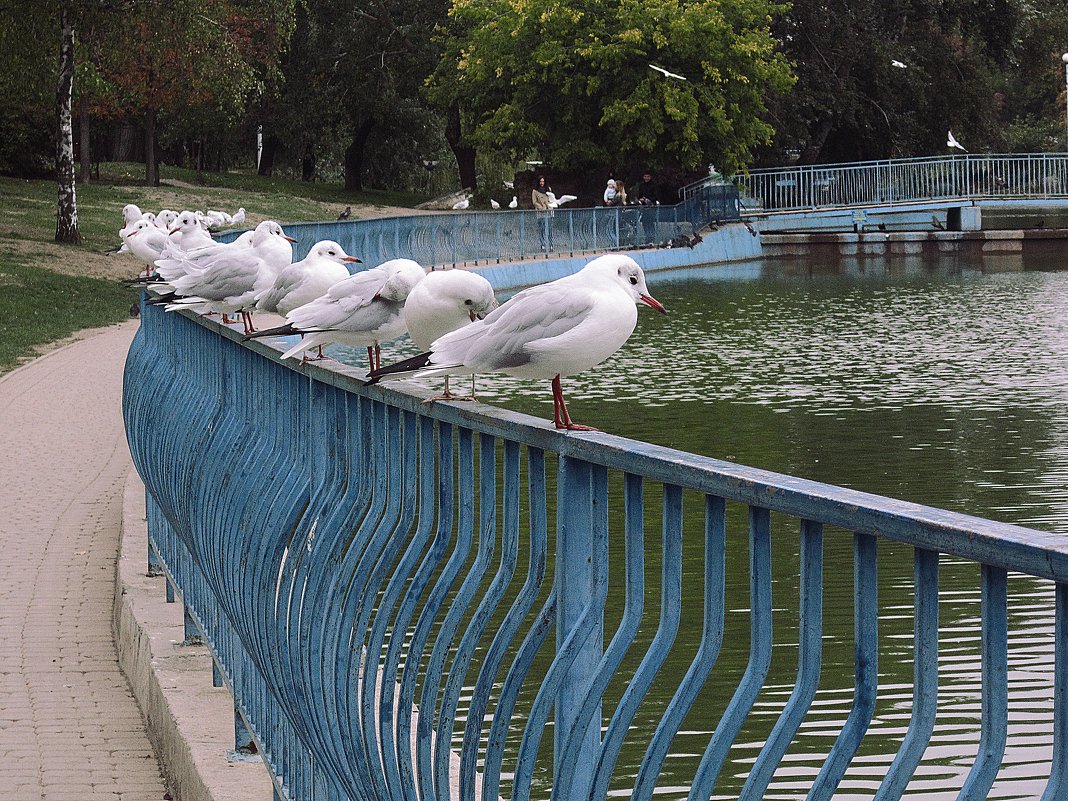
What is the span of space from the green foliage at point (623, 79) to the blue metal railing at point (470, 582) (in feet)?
142

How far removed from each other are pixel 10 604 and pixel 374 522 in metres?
5.52

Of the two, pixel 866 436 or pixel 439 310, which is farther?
pixel 866 436

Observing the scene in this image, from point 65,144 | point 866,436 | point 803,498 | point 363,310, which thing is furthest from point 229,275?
point 65,144

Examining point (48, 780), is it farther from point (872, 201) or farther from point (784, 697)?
point (872, 201)

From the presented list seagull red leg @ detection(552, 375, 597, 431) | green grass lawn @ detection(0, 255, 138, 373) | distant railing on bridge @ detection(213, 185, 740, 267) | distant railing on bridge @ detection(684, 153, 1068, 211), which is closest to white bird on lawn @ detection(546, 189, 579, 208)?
distant railing on bridge @ detection(213, 185, 740, 267)

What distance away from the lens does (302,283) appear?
284 inches

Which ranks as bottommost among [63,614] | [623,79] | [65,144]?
[63,614]

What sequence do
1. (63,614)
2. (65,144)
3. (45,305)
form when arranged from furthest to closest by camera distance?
(65,144) < (45,305) < (63,614)

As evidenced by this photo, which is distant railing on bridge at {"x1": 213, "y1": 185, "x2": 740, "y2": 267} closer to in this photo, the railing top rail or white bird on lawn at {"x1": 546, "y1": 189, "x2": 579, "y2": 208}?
white bird on lawn at {"x1": 546, "y1": 189, "x2": 579, "y2": 208}

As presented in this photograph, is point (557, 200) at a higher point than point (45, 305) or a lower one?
higher

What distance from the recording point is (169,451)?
698 centimetres

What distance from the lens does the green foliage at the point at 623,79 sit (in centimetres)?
4912

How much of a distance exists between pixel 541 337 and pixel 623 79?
47178 mm

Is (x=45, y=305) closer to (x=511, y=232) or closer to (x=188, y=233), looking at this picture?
(x=188, y=233)
